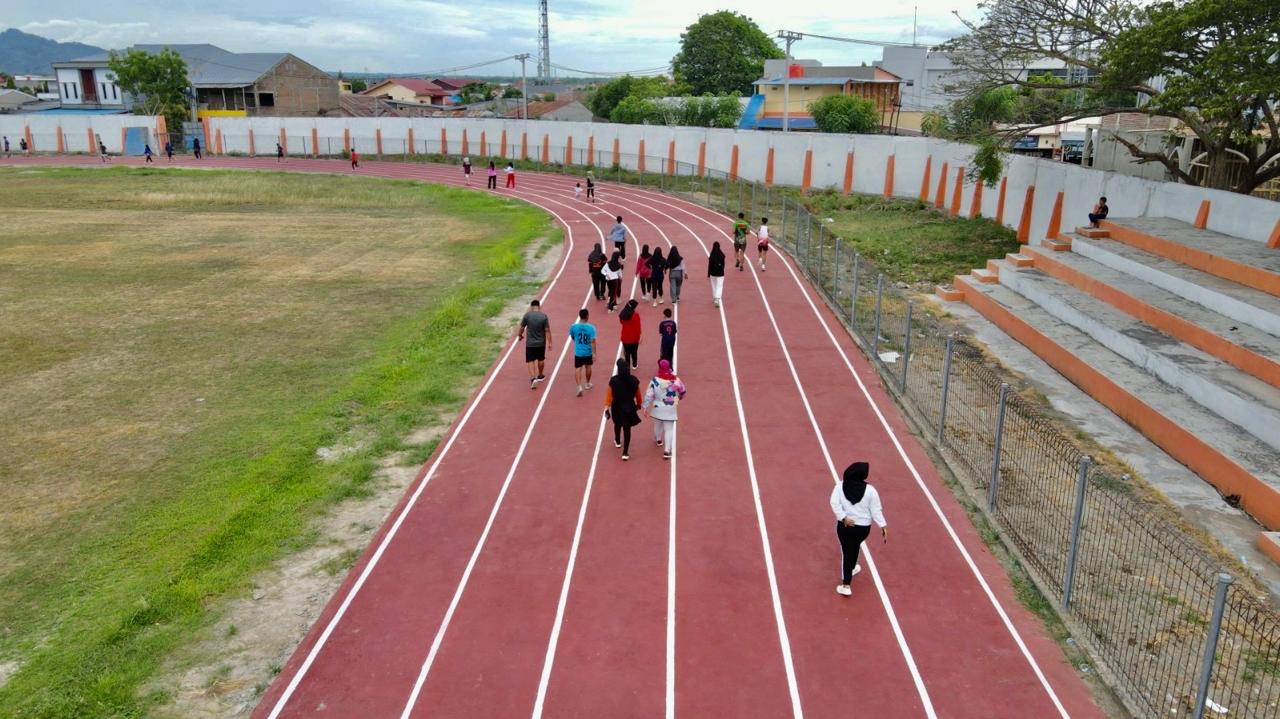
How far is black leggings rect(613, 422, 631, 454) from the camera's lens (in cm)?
1175

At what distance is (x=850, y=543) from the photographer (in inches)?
337

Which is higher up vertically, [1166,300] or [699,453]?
[1166,300]

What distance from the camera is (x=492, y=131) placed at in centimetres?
5759

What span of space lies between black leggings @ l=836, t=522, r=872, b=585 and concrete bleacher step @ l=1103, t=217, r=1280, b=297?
11.2 metres

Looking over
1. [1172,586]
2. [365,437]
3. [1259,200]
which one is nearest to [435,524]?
[365,437]

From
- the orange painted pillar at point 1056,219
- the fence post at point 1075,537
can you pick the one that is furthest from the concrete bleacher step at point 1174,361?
the orange painted pillar at point 1056,219

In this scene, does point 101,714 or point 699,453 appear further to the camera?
point 699,453

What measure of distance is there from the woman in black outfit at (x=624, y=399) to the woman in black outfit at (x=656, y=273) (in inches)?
319

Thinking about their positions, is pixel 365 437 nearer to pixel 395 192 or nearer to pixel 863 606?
pixel 863 606

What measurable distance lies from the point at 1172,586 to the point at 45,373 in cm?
1703

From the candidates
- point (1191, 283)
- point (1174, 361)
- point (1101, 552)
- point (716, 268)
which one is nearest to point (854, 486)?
point (1101, 552)

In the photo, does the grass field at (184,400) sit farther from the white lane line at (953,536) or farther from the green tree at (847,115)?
the green tree at (847,115)

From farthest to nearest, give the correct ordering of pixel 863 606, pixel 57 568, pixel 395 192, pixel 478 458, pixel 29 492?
1. pixel 395 192
2. pixel 478 458
3. pixel 29 492
4. pixel 57 568
5. pixel 863 606

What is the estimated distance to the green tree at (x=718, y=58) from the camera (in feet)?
301
